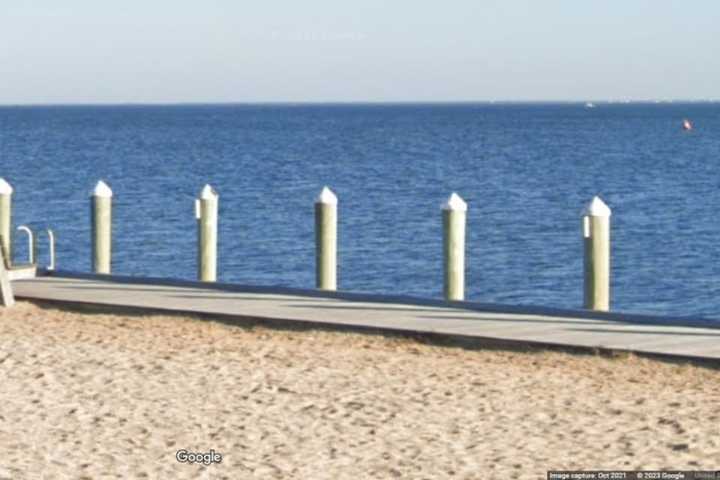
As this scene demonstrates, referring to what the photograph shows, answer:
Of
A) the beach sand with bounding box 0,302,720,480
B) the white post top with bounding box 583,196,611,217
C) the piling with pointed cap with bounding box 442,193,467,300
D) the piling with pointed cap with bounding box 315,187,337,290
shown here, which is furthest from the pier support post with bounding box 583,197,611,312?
the piling with pointed cap with bounding box 315,187,337,290

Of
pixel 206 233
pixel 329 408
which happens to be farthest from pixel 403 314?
pixel 206 233

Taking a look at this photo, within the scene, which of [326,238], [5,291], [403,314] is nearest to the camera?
[403,314]

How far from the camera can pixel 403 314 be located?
16.4 metres

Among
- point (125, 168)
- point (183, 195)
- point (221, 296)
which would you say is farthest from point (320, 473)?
point (125, 168)

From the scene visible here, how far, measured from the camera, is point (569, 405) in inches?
493

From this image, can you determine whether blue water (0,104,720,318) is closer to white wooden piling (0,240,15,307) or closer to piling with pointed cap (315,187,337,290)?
piling with pointed cap (315,187,337,290)

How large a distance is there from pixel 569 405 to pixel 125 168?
63.5 m

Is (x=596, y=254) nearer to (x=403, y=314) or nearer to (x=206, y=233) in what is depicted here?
(x=403, y=314)

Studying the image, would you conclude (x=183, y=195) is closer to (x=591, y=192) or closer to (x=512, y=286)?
(x=591, y=192)

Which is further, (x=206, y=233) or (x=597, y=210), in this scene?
(x=206, y=233)

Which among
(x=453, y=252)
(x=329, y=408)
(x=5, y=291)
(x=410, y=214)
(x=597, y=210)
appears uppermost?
(x=597, y=210)

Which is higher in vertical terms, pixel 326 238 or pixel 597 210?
pixel 597 210

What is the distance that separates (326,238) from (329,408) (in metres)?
6.48

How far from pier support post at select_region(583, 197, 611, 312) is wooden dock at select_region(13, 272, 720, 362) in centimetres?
109
